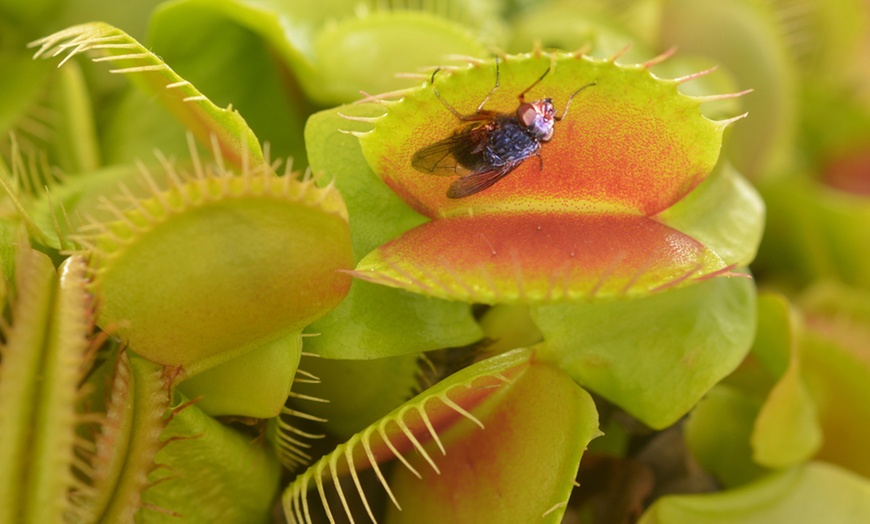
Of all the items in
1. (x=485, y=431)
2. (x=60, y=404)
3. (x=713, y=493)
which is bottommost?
(x=713, y=493)

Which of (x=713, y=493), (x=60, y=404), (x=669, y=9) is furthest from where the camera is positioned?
(x=669, y=9)

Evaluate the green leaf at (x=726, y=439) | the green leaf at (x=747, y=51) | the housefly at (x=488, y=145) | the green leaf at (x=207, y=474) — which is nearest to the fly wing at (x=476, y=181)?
the housefly at (x=488, y=145)

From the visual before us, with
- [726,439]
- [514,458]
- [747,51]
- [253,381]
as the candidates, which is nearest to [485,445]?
[514,458]

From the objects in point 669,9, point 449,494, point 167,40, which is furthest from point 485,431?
point 669,9

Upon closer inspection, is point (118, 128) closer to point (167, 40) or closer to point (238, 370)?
point (167, 40)

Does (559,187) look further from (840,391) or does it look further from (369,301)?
(840,391)

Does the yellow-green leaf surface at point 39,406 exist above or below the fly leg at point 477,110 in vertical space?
below

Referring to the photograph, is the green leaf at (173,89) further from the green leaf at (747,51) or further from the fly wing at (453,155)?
the green leaf at (747,51)

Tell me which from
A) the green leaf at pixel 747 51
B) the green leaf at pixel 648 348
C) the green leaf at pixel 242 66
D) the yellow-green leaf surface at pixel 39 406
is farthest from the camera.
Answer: the green leaf at pixel 747 51
